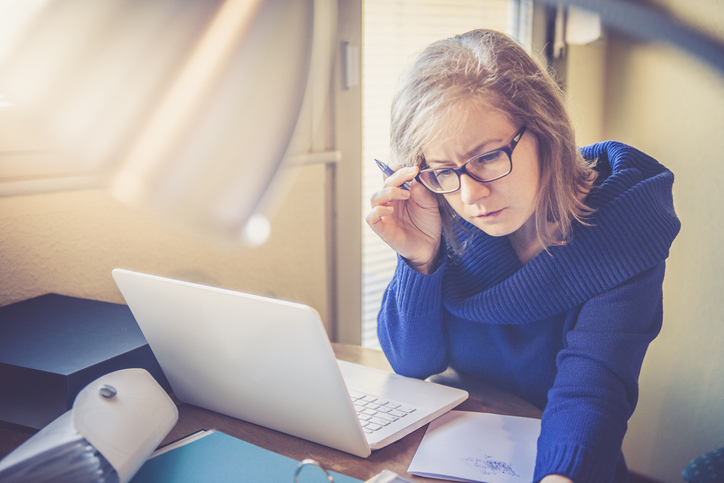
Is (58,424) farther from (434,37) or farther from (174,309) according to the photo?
(434,37)

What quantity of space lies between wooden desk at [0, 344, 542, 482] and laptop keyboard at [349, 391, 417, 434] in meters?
0.04

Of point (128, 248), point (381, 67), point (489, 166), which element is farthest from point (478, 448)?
point (381, 67)

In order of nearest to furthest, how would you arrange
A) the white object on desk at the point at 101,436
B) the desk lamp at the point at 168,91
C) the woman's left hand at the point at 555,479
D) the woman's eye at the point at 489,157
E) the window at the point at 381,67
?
the white object on desk at the point at 101,436 → the woman's left hand at the point at 555,479 → the woman's eye at the point at 489,157 → the desk lamp at the point at 168,91 → the window at the point at 381,67

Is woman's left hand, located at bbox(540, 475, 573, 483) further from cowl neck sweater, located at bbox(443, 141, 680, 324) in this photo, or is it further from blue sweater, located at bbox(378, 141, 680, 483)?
cowl neck sweater, located at bbox(443, 141, 680, 324)

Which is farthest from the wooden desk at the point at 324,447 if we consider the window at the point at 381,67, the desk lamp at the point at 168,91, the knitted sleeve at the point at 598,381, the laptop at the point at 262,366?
the window at the point at 381,67

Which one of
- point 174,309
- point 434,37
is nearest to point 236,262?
point 174,309

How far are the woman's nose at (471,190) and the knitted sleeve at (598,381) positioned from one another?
0.82ft

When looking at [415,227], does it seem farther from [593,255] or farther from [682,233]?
[682,233]

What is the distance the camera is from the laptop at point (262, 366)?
65 cm

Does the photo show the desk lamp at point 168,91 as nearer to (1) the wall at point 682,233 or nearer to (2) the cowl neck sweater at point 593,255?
A: (2) the cowl neck sweater at point 593,255

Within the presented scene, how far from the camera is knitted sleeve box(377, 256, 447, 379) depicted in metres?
1.03

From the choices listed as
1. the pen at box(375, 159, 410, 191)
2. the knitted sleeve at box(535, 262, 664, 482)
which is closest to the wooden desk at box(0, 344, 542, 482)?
the knitted sleeve at box(535, 262, 664, 482)

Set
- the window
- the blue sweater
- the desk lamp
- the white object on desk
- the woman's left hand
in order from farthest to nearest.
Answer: the window < the desk lamp < the blue sweater < the woman's left hand < the white object on desk

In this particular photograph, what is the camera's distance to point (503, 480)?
2.27 feet
